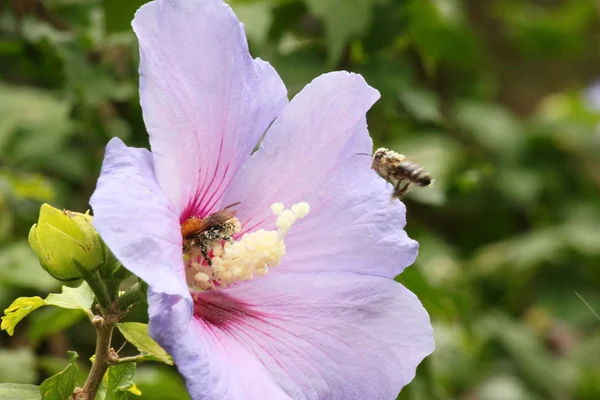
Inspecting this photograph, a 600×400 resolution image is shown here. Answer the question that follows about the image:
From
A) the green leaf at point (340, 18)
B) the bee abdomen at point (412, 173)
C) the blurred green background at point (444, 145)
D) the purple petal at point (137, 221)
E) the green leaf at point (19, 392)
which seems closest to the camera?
the purple petal at point (137, 221)

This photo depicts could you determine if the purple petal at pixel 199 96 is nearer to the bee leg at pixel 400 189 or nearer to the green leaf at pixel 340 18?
the bee leg at pixel 400 189

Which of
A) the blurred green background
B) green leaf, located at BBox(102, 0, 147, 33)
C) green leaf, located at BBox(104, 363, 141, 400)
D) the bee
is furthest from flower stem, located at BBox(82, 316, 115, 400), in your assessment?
green leaf, located at BBox(102, 0, 147, 33)

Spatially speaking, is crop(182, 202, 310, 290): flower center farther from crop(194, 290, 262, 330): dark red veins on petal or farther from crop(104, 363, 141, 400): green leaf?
crop(104, 363, 141, 400): green leaf

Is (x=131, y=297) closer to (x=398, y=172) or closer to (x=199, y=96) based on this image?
(x=199, y=96)

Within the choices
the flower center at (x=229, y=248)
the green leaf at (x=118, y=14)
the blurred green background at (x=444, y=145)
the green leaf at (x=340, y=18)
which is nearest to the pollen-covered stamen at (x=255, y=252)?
the flower center at (x=229, y=248)

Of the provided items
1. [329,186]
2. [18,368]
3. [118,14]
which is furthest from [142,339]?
[118,14]

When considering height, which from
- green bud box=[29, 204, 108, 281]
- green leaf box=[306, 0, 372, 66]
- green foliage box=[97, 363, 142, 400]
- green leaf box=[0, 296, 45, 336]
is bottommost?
green foliage box=[97, 363, 142, 400]
